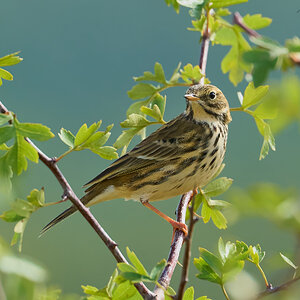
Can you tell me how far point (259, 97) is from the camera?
1.89 meters

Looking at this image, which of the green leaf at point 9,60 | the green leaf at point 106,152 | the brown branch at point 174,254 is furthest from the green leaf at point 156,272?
the green leaf at point 9,60

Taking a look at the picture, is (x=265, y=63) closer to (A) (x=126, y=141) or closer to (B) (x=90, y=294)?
(B) (x=90, y=294)

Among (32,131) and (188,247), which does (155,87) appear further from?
(188,247)

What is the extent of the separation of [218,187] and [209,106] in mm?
1101

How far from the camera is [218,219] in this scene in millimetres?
1827

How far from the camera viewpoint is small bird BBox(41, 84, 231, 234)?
259 cm

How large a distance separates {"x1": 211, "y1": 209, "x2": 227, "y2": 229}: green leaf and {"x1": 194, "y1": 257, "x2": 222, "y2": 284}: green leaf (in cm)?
53

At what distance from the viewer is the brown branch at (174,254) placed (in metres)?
1.37

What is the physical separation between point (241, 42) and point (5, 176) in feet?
2.86

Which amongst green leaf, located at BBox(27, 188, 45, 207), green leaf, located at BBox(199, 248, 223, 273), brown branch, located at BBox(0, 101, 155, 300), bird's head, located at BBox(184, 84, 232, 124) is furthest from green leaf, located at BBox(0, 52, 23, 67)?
bird's head, located at BBox(184, 84, 232, 124)

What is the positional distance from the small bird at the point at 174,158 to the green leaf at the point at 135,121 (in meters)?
0.67

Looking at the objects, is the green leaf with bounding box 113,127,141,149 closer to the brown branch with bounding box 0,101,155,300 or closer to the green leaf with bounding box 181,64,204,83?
the green leaf with bounding box 181,64,204,83

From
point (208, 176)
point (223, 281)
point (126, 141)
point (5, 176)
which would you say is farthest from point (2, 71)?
point (208, 176)

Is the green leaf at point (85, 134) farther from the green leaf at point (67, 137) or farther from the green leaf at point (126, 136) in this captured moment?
the green leaf at point (126, 136)
